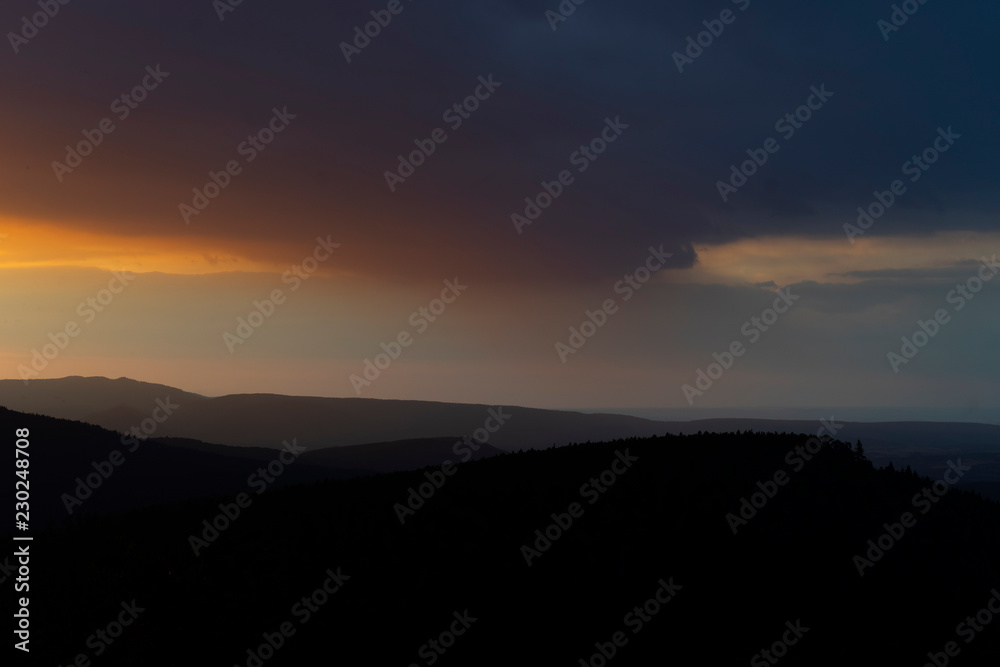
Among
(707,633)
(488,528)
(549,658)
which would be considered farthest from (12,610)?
(707,633)

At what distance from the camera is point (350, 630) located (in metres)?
22.0

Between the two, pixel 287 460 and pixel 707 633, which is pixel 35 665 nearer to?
pixel 707 633

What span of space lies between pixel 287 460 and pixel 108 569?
69667 millimetres
